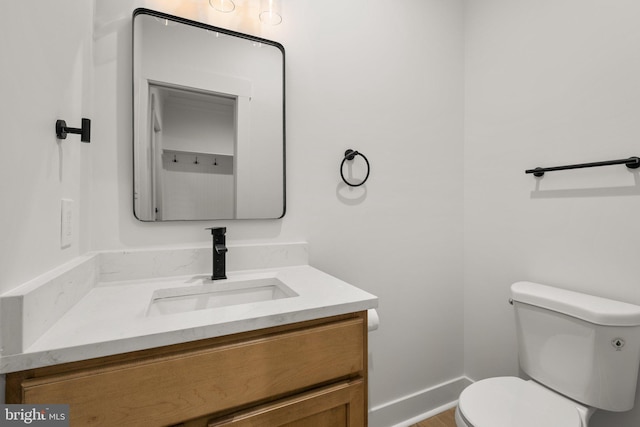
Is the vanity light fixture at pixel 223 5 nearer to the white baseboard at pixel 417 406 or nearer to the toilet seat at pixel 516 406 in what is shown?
the toilet seat at pixel 516 406

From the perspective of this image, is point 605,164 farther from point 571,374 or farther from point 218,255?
point 218,255

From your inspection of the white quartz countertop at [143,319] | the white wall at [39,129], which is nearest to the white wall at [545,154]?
the white quartz countertop at [143,319]

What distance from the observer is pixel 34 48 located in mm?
720

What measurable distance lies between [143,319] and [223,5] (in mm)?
1214

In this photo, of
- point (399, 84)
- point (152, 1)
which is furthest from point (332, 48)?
point (152, 1)

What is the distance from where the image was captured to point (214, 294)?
3.65ft

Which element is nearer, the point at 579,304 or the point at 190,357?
the point at 190,357

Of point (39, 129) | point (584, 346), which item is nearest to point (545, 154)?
point (584, 346)

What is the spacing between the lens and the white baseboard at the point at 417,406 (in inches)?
62.9

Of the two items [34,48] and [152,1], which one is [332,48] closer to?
[152,1]

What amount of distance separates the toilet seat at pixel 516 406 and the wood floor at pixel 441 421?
2.04 feet

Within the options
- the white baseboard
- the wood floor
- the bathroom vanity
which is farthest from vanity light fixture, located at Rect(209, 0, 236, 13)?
the wood floor

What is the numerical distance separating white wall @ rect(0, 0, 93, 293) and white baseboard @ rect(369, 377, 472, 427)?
1.57 metres

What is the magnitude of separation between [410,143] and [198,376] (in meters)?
1.48
